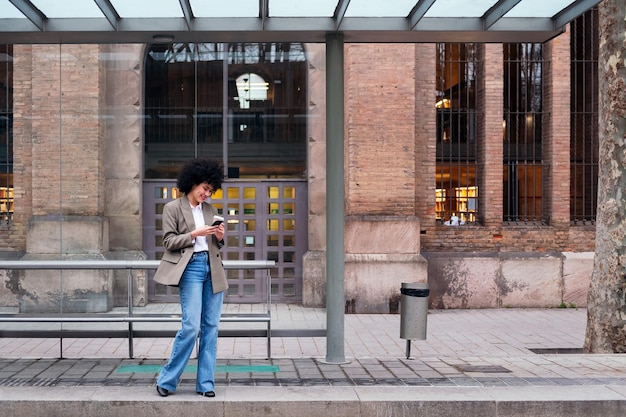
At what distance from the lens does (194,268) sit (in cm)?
621

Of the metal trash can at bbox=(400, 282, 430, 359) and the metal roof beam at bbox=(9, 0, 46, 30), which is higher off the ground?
the metal roof beam at bbox=(9, 0, 46, 30)

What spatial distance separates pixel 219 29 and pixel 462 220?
7.90m

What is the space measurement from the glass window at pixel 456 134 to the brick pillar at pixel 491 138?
18 centimetres

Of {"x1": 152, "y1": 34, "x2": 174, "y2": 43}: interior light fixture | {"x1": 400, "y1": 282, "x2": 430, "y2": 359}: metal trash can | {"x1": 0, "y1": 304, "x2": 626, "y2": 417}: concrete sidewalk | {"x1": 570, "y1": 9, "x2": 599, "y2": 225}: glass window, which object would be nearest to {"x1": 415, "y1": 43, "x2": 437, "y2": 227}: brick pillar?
{"x1": 570, "y1": 9, "x2": 599, "y2": 225}: glass window

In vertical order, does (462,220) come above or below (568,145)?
below

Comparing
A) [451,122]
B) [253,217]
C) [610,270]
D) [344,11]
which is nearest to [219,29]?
[344,11]

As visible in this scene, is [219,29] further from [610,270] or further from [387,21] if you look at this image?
[610,270]

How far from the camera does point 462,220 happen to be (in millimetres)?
14648

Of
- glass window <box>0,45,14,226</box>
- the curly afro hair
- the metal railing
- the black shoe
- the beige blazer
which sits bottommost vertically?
the black shoe

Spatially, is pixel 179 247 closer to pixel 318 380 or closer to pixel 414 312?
pixel 318 380

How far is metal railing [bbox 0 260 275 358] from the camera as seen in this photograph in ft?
28.2

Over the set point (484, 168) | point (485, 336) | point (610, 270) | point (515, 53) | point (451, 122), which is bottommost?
point (485, 336)

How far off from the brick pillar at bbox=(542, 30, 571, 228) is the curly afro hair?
9904 millimetres

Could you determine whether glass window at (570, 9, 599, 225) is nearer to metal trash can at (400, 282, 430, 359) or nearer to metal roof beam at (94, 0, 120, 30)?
metal trash can at (400, 282, 430, 359)
